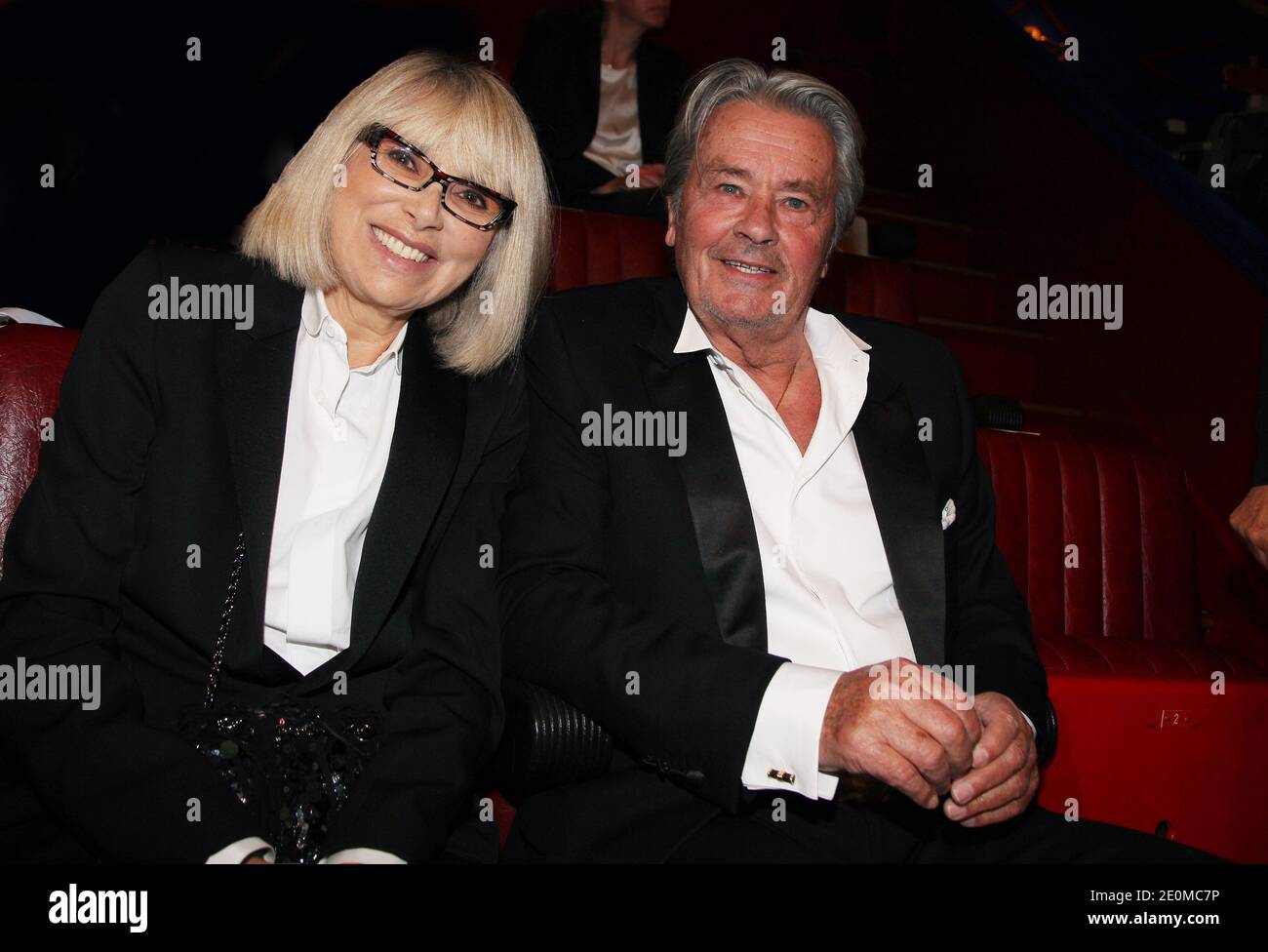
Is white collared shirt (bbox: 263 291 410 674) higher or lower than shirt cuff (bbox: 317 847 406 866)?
higher

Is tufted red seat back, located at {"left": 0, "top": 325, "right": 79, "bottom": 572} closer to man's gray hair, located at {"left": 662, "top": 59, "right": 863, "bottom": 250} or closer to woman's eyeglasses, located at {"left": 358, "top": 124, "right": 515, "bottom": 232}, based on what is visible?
woman's eyeglasses, located at {"left": 358, "top": 124, "right": 515, "bottom": 232}

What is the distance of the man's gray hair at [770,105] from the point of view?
1.77 metres

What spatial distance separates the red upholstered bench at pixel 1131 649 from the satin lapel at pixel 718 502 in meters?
0.90

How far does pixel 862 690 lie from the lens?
126cm

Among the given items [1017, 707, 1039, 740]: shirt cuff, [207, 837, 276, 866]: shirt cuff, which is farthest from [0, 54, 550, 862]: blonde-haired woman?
[1017, 707, 1039, 740]: shirt cuff

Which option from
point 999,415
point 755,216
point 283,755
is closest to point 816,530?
point 755,216

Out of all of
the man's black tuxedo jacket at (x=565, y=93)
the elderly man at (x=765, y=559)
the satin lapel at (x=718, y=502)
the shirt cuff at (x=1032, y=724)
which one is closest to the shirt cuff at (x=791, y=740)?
the elderly man at (x=765, y=559)

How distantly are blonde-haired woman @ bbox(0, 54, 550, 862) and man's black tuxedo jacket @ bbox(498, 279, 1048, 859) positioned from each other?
98 mm

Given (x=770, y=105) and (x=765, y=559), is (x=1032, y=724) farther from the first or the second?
(x=770, y=105)

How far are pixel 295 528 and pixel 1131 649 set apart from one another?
1.83 metres

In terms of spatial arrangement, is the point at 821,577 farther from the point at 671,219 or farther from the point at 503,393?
the point at 671,219

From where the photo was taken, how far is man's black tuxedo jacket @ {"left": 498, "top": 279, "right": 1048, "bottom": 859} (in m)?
1.34

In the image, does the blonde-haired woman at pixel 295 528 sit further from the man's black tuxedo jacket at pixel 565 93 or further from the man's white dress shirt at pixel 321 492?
the man's black tuxedo jacket at pixel 565 93
